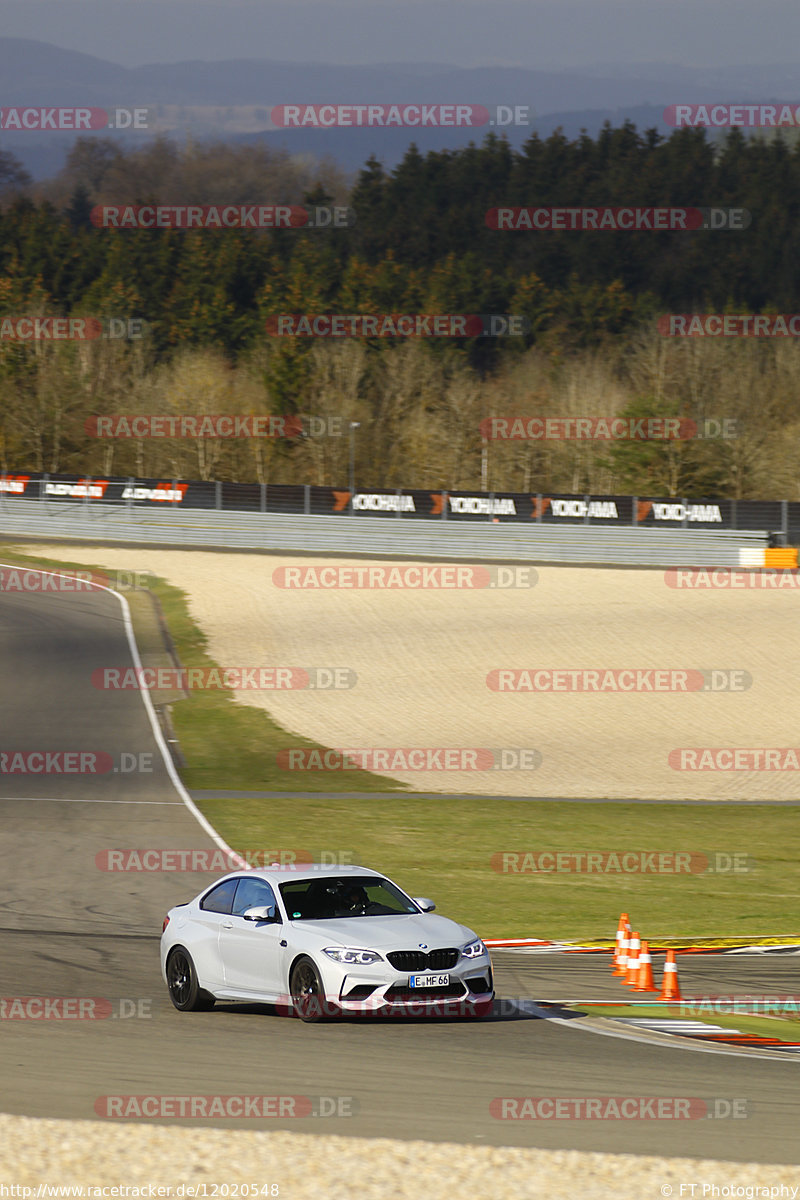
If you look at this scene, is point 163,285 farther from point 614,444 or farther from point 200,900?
point 200,900

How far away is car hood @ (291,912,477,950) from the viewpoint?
1023cm

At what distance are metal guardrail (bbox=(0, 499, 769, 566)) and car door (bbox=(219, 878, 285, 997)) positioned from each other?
4350 cm

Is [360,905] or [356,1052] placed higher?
[360,905]

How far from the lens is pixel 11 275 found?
115m

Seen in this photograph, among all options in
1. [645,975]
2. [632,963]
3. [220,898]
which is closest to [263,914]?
[220,898]

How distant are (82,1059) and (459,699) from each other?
81.0ft

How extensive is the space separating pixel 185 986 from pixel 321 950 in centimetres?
163

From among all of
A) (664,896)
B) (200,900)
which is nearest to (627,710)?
(664,896)

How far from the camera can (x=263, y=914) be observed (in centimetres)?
1083

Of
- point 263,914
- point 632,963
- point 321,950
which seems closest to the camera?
point 321,950

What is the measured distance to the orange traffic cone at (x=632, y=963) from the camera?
501 inches

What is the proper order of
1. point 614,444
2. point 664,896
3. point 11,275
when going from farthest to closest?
point 11,275
point 614,444
point 664,896

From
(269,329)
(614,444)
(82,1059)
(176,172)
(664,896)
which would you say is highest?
(176,172)

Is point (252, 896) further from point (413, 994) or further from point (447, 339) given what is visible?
point (447, 339)
